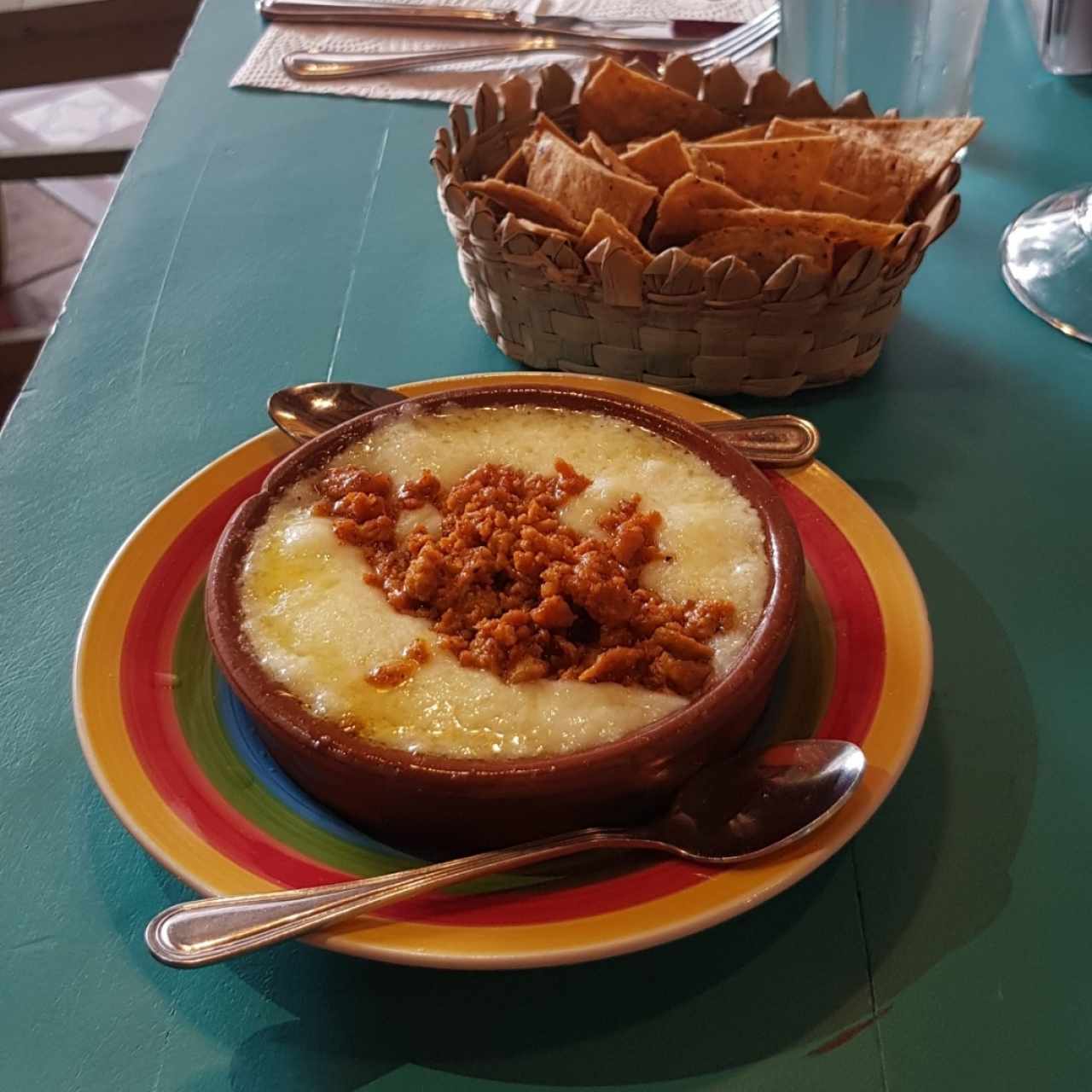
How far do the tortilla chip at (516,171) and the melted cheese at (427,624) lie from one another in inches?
17.2

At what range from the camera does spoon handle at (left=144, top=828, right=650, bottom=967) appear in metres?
0.72

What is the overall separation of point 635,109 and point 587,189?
278mm

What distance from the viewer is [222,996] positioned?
79 cm

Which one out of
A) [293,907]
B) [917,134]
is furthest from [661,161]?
[293,907]

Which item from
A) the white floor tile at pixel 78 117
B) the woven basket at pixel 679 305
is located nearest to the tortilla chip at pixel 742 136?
the woven basket at pixel 679 305

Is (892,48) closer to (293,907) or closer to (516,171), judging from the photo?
(516,171)

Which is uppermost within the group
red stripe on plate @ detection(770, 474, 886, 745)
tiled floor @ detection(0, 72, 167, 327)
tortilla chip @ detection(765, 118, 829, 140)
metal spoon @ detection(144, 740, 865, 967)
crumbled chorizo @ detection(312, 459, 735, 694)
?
tortilla chip @ detection(765, 118, 829, 140)

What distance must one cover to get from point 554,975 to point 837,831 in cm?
23

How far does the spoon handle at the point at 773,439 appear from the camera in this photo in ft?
3.63

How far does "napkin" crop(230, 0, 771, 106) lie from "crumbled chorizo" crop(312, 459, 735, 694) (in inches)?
46.4

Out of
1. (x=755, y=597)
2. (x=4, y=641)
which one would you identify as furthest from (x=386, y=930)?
(x=4, y=641)

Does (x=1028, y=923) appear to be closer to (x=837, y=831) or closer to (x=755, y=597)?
(x=837, y=831)

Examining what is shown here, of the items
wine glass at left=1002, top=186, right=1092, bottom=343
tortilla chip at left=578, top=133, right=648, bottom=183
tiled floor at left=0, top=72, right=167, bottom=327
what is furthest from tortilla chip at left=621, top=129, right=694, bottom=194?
tiled floor at left=0, top=72, right=167, bottom=327

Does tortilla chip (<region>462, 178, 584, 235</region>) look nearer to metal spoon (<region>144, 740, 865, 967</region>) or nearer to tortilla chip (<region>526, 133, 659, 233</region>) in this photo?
tortilla chip (<region>526, 133, 659, 233</region>)
